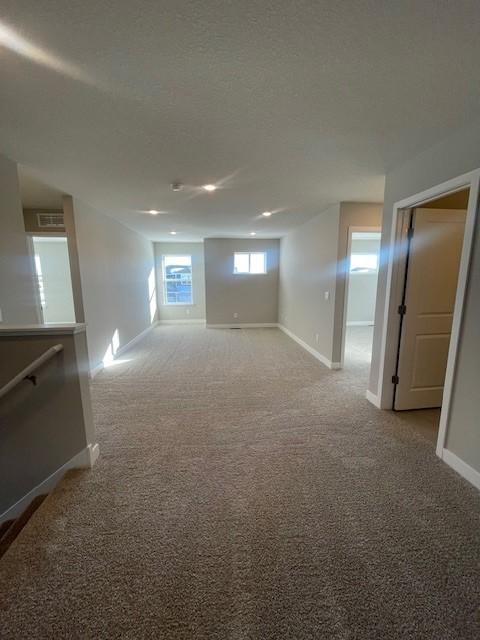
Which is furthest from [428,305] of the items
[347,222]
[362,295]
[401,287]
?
[362,295]

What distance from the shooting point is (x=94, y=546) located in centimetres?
137

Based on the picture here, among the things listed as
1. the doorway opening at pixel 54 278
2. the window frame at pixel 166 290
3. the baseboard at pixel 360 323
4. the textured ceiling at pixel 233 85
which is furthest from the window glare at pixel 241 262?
the textured ceiling at pixel 233 85

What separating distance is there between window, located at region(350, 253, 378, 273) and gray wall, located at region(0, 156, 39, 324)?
6.91 m

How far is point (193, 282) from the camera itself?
7.62 meters

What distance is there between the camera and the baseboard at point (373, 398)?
9.25 feet

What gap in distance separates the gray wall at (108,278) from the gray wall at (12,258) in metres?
1.02

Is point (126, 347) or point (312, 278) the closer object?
point (312, 278)

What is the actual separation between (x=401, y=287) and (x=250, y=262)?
15.7 ft

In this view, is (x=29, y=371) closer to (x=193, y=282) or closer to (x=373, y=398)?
(x=373, y=398)

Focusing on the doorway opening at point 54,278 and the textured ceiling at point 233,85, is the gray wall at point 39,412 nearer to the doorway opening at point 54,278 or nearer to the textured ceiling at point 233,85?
the textured ceiling at point 233,85

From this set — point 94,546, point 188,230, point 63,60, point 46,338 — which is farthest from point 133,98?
point 188,230

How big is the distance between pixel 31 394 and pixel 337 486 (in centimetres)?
220

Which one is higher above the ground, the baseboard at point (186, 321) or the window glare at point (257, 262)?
the window glare at point (257, 262)

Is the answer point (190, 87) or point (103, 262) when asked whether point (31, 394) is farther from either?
point (103, 262)
